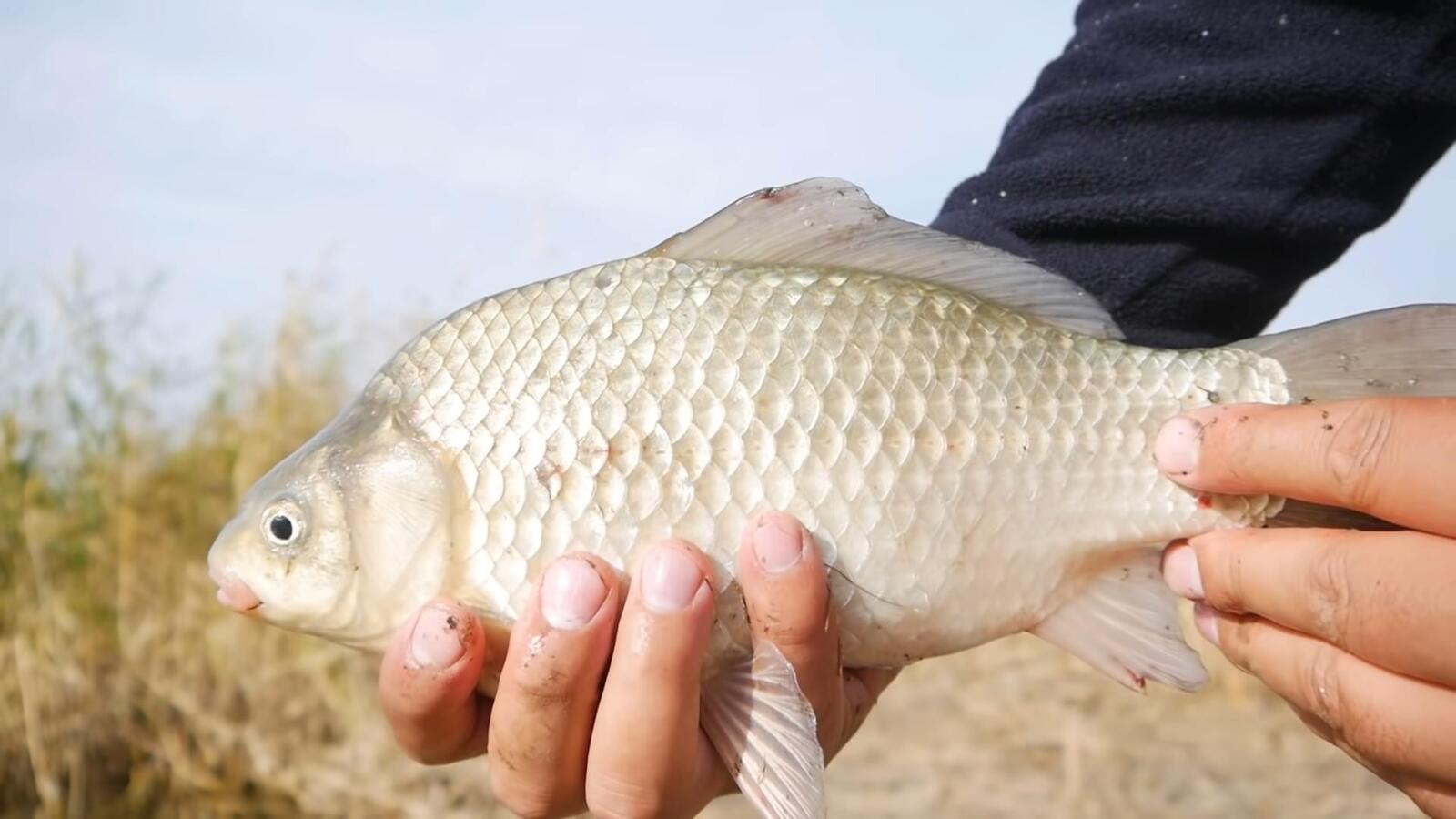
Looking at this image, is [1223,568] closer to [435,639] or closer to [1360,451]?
[1360,451]

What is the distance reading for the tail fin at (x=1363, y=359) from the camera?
1.56m

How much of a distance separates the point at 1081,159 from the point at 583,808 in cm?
158

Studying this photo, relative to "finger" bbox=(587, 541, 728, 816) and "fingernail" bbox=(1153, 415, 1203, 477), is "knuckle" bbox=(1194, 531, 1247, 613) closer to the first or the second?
"fingernail" bbox=(1153, 415, 1203, 477)

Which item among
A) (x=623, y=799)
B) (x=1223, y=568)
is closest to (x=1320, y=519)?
(x=1223, y=568)

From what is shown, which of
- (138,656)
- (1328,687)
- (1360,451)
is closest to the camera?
(1360,451)

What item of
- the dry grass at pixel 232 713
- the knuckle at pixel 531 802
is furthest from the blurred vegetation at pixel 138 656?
the knuckle at pixel 531 802

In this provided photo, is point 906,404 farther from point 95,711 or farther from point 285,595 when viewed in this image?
point 95,711

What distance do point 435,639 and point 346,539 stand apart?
21cm

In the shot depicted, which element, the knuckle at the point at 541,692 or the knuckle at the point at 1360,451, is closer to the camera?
the knuckle at the point at 1360,451

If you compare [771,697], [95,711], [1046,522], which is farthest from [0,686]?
[1046,522]

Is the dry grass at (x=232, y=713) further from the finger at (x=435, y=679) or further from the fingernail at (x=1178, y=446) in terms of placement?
the fingernail at (x=1178, y=446)

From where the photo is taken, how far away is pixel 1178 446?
1.62 m

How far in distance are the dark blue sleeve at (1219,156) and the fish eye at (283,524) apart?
4.58ft

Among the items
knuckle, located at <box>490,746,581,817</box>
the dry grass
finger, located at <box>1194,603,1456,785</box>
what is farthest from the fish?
the dry grass
